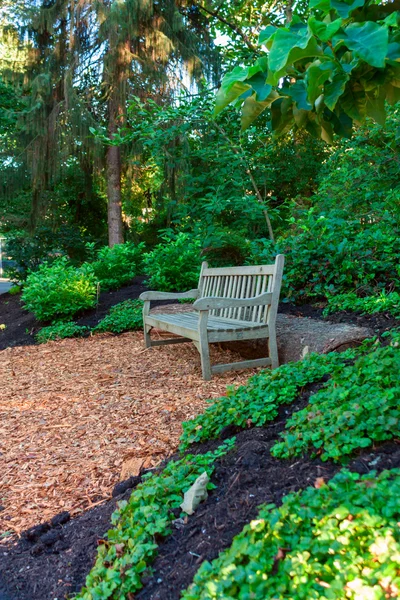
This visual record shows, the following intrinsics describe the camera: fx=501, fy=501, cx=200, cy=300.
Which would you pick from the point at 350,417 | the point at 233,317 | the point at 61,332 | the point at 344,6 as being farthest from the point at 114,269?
the point at 344,6

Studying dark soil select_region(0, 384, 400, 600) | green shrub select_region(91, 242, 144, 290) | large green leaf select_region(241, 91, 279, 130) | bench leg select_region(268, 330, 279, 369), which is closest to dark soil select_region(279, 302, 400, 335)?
bench leg select_region(268, 330, 279, 369)

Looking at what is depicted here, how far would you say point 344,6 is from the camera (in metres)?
1.39

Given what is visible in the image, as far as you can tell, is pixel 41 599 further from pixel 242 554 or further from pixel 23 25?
pixel 23 25

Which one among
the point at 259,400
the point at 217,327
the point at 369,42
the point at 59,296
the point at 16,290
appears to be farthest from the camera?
the point at 16,290

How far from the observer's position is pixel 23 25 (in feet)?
43.8

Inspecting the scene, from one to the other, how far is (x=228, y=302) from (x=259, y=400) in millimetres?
1777

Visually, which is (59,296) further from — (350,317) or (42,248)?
(42,248)

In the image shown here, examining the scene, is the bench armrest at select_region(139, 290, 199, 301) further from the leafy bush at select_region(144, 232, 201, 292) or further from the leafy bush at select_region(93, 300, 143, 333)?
the leafy bush at select_region(144, 232, 201, 292)

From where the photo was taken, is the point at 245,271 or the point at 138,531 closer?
the point at 138,531

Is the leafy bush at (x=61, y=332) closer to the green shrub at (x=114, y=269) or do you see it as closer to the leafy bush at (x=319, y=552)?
the green shrub at (x=114, y=269)

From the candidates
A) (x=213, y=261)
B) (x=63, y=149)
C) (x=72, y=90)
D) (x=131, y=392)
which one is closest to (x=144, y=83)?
(x=72, y=90)

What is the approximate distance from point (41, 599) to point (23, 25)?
48.6 feet

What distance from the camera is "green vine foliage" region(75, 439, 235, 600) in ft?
5.46

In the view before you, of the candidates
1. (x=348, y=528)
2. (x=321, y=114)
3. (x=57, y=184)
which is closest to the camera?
(x=348, y=528)
